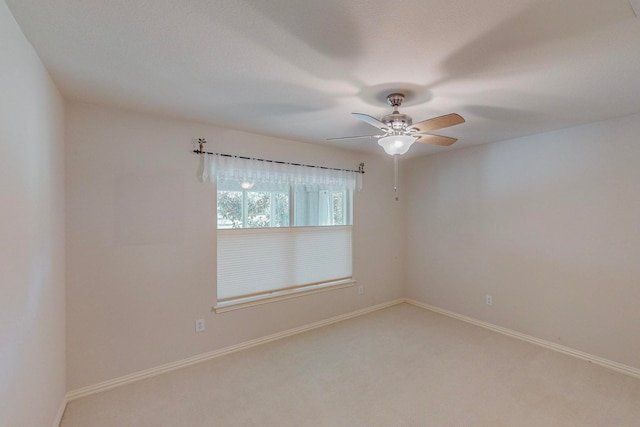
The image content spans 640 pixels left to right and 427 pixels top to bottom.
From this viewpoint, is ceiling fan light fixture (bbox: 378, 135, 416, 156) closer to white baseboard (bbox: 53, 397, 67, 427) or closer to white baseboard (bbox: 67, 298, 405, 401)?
white baseboard (bbox: 67, 298, 405, 401)

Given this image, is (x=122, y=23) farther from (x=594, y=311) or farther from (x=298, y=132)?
(x=594, y=311)

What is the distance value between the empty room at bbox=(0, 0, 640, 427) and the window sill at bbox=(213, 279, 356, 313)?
3cm

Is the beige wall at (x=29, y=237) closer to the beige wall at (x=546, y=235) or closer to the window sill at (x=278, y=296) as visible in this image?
the window sill at (x=278, y=296)

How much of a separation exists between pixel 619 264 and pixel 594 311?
1.67 feet

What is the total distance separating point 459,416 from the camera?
2.05 metres

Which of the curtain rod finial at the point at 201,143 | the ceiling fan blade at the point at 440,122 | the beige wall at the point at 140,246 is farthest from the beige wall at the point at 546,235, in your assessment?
the curtain rod finial at the point at 201,143

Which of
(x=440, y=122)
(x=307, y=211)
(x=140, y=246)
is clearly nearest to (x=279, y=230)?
(x=307, y=211)

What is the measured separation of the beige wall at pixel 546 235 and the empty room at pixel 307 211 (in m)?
0.02

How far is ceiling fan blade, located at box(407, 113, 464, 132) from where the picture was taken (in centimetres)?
183

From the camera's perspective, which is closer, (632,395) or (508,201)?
(632,395)

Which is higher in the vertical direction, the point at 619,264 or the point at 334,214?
the point at 334,214

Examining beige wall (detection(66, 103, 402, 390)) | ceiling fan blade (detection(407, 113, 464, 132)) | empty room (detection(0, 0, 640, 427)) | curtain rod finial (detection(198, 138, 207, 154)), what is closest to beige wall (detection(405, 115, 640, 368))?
empty room (detection(0, 0, 640, 427))

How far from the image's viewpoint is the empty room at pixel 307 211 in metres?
1.42

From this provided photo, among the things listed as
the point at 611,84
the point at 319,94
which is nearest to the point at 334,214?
the point at 319,94
